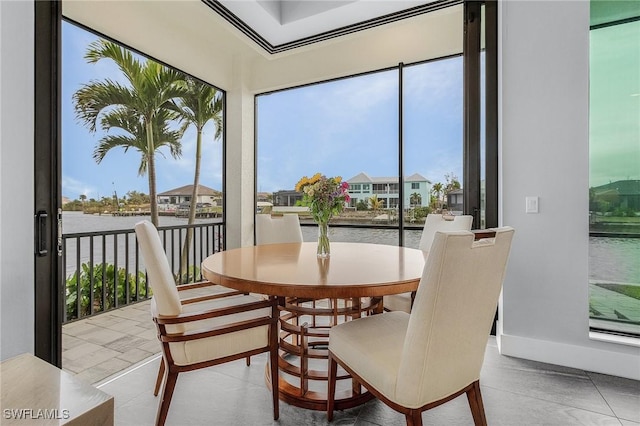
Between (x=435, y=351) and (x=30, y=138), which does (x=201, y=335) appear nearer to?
(x=435, y=351)

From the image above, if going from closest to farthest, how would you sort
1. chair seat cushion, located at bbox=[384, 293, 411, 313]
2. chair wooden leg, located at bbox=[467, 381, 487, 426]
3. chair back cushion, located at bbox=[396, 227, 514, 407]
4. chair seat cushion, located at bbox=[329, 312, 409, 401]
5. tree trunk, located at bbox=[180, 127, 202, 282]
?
1. chair back cushion, located at bbox=[396, 227, 514, 407]
2. chair seat cushion, located at bbox=[329, 312, 409, 401]
3. chair wooden leg, located at bbox=[467, 381, 487, 426]
4. chair seat cushion, located at bbox=[384, 293, 411, 313]
5. tree trunk, located at bbox=[180, 127, 202, 282]

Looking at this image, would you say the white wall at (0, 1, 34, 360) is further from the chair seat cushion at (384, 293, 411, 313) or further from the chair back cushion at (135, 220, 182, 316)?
the chair seat cushion at (384, 293, 411, 313)

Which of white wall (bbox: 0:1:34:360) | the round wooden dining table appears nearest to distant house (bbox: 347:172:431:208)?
the round wooden dining table

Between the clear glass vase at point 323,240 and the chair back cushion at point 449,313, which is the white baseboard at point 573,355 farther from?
the clear glass vase at point 323,240

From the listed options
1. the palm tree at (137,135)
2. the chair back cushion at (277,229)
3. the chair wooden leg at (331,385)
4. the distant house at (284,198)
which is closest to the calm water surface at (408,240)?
the distant house at (284,198)

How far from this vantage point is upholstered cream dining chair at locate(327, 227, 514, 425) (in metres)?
1.13

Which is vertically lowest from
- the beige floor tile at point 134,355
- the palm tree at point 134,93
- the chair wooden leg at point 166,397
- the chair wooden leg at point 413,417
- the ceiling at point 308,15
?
the beige floor tile at point 134,355

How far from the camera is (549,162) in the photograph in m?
2.36

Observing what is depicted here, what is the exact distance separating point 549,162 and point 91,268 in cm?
A: 422

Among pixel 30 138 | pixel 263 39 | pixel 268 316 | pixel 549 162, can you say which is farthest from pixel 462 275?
pixel 263 39

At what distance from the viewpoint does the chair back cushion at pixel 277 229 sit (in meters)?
3.12

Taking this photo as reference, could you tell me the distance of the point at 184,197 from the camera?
4.55m

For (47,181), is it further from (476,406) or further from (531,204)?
(531,204)

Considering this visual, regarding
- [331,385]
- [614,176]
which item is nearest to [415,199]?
[614,176]
